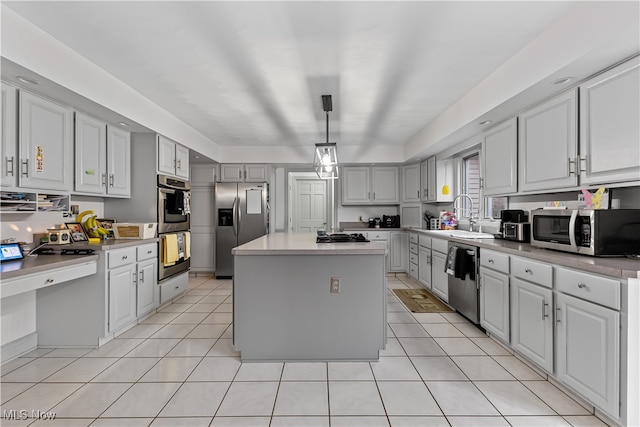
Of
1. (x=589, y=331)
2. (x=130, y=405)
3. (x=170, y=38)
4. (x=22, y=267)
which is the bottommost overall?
(x=130, y=405)

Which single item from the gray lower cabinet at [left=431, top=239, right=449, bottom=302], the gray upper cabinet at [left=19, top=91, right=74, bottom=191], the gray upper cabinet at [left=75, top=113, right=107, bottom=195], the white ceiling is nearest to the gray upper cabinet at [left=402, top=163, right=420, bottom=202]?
the gray lower cabinet at [left=431, top=239, right=449, bottom=302]

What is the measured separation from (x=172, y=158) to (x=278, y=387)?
3.17 meters

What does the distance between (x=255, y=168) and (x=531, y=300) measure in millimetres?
4580

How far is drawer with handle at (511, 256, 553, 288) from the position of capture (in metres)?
2.09

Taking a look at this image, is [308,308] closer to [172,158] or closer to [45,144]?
[45,144]

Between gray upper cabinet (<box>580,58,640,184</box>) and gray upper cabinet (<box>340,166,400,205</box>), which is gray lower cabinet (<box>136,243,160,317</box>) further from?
gray upper cabinet (<box>580,58,640,184</box>)

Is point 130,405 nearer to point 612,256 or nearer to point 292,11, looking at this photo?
point 292,11

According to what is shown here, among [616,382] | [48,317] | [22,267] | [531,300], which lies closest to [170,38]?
[22,267]

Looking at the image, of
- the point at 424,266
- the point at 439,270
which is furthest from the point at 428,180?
the point at 439,270

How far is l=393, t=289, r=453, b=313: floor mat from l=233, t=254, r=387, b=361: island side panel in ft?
4.82

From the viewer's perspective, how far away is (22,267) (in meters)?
2.06

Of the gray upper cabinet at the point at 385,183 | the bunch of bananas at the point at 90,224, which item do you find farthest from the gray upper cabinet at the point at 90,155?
the gray upper cabinet at the point at 385,183

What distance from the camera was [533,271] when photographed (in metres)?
2.24

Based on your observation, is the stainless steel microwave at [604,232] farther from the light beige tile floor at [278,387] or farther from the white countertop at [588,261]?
the light beige tile floor at [278,387]
